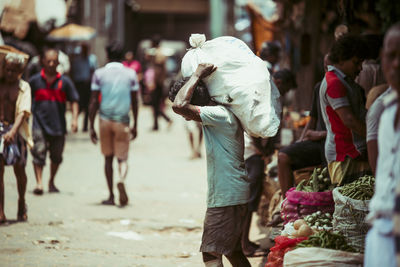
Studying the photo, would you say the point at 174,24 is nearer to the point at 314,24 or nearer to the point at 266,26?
the point at 266,26

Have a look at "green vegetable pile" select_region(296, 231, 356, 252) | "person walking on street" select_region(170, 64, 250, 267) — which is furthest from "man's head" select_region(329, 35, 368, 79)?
"green vegetable pile" select_region(296, 231, 356, 252)

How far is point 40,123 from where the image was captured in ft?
32.5

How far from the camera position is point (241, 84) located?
191 inches

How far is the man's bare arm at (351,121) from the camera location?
512cm

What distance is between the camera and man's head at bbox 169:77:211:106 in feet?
16.0

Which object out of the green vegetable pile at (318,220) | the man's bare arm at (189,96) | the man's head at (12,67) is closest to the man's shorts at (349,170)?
the green vegetable pile at (318,220)

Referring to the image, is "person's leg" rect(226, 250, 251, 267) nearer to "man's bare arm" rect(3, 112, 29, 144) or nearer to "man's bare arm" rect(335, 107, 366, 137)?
"man's bare arm" rect(335, 107, 366, 137)

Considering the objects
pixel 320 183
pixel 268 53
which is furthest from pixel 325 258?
pixel 268 53

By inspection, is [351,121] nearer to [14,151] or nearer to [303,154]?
[303,154]

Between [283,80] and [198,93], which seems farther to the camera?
[283,80]

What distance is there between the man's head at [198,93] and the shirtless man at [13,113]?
3364mm

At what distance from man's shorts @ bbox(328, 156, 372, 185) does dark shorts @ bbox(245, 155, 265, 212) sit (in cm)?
158

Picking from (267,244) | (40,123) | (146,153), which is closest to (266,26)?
(146,153)

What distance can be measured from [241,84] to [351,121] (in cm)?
90
